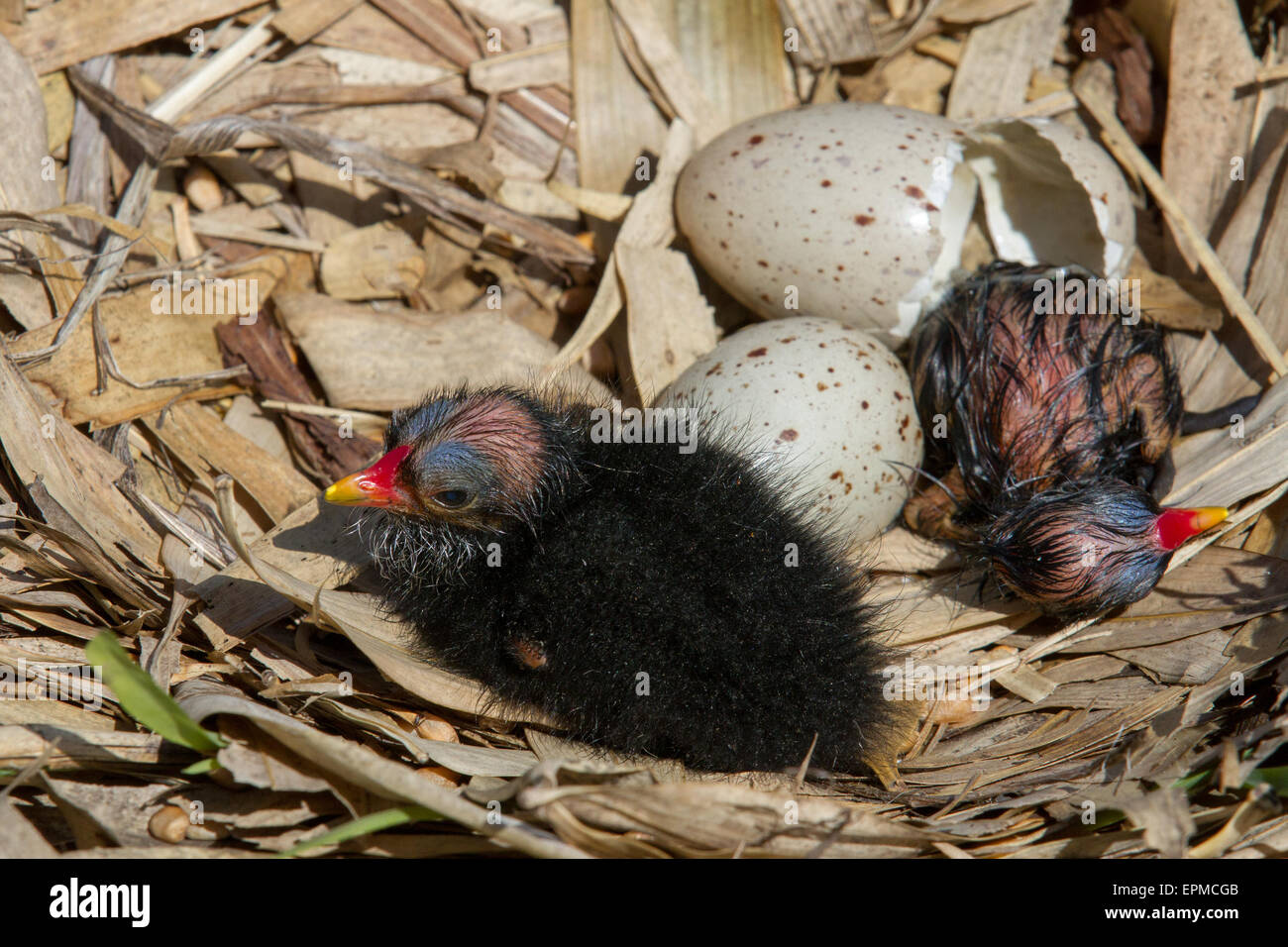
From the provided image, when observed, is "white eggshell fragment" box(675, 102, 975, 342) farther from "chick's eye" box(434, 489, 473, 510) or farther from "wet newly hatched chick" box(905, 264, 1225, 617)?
"chick's eye" box(434, 489, 473, 510)

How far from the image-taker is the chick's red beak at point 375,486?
219 cm

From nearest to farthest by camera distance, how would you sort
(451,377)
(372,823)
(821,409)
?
(372,823)
(821,409)
(451,377)

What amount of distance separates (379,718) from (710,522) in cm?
87

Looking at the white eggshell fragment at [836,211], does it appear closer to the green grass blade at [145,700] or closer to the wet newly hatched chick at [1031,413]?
the wet newly hatched chick at [1031,413]

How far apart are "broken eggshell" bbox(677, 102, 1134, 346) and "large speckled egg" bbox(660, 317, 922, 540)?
0.22 m

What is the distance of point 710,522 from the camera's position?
7.26ft

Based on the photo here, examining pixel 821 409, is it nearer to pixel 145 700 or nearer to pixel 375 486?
pixel 375 486

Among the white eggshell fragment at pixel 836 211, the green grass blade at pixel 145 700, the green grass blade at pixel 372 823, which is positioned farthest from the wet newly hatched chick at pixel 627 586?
the white eggshell fragment at pixel 836 211

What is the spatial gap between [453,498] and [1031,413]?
1571 mm

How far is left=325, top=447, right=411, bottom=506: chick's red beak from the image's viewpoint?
7.19 ft

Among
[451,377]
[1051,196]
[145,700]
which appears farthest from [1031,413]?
[145,700]

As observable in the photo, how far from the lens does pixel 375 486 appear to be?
2.23 m

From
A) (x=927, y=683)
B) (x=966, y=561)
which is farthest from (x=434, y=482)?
Result: (x=966, y=561)
